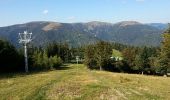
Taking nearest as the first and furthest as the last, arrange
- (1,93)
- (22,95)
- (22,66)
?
(22,95) < (1,93) < (22,66)

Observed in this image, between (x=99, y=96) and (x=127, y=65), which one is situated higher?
(x=99, y=96)

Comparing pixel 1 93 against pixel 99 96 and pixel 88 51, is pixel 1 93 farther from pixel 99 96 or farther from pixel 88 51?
pixel 88 51

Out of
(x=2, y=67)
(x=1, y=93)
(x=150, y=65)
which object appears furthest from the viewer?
(x=150, y=65)

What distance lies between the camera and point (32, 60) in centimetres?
12119

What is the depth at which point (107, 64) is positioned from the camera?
139m

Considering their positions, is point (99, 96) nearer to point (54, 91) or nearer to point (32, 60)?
point (54, 91)

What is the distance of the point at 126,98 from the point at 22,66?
250 ft

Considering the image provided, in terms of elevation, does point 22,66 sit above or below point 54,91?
below

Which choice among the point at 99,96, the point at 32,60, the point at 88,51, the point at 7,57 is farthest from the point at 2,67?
the point at 99,96

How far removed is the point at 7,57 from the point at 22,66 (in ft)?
33.4

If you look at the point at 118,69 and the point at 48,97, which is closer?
the point at 48,97

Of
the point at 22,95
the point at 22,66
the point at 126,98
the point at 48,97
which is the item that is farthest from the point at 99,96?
the point at 22,66

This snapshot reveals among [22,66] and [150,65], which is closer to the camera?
[22,66]

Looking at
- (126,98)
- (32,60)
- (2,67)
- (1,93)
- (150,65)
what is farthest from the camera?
(150,65)
